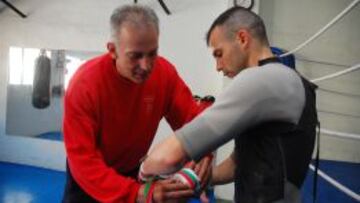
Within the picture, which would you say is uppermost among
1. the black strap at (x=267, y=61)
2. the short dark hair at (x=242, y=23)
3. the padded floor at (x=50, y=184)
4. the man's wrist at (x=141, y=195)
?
the short dark hair at (x=242, y=23)

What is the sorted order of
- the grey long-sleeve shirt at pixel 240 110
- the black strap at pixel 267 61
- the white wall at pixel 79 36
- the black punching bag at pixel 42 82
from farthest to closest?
the black punching bag at pixel 42 82 < the white wall at pixel 79 36 < the black strap at pixel 267 61 < the grey long-sleeve shirt at pixel 240 110

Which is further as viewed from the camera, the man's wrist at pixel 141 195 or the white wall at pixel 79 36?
the white wall at pixel 79 36

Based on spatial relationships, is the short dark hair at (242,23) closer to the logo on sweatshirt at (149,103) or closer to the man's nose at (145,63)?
the man's nose at (145,63)

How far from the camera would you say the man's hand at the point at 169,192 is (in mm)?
1186

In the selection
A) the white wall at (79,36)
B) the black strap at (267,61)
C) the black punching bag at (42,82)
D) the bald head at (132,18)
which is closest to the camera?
the black strap at (267,61)

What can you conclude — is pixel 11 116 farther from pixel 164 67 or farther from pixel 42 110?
pixel 164 67

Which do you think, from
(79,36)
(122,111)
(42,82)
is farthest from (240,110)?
(42,82)

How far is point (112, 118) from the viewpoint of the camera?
1507 millimetres

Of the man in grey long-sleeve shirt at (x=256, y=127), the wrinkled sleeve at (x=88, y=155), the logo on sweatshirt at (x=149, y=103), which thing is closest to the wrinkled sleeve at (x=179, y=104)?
the logo on sweatshirt at (x=149, y=103)

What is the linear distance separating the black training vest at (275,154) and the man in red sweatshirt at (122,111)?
9.9 inches

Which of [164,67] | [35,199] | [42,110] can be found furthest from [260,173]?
[42,110]

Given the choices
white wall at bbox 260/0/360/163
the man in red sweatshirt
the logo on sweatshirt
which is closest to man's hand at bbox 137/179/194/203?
the man in red sweatshirt

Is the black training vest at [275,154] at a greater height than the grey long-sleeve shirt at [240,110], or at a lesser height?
lesser

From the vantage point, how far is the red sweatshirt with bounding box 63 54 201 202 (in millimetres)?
1314
